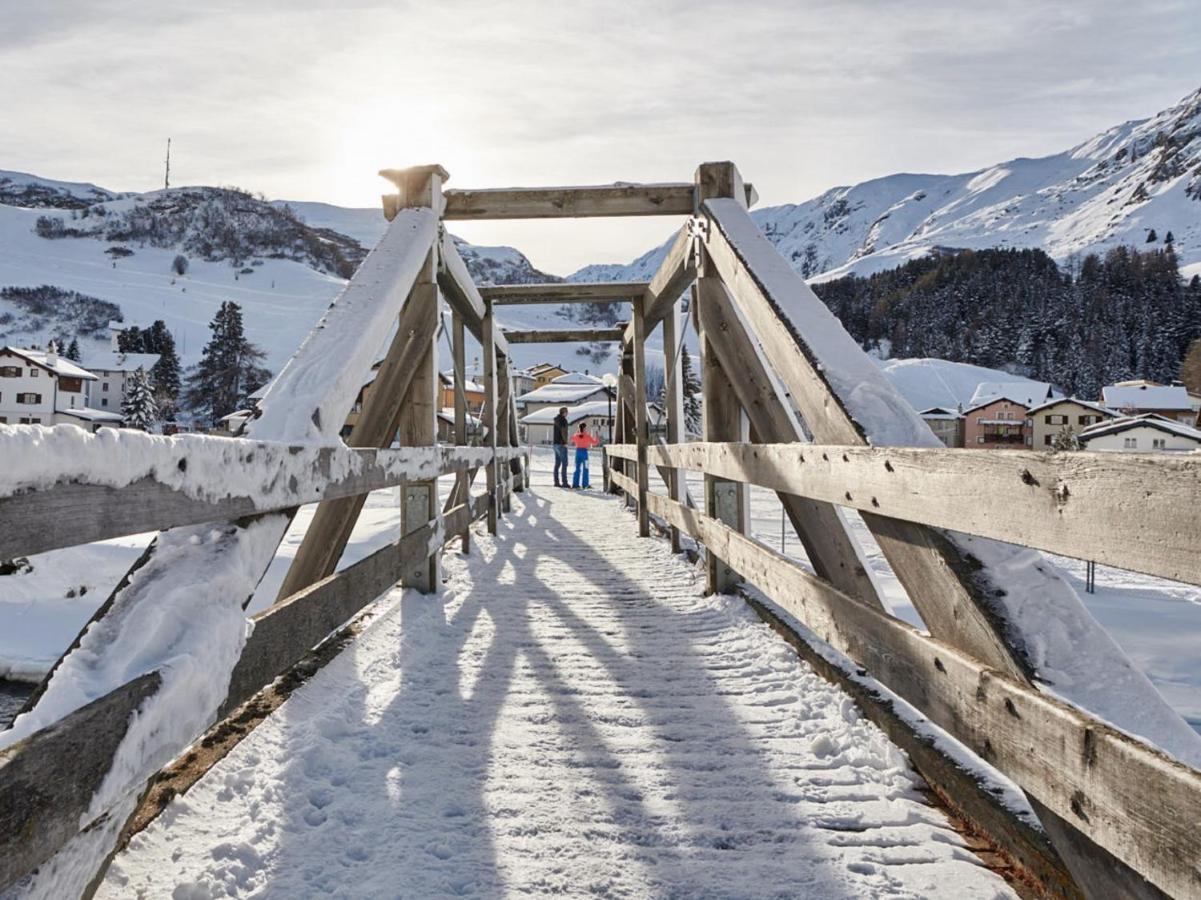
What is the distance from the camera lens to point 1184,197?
173625 millimetres

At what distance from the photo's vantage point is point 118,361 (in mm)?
70750

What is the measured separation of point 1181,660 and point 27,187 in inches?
9533

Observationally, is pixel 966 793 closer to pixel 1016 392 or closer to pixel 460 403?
pixel 460 403

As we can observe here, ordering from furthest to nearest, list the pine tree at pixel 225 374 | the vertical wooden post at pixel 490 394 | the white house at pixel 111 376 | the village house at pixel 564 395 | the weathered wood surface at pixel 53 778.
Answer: the white house at pixel 111 376 → the pine tree at pixel 225 374 → the village house at pixel 564 395 → the vertical wooden post at pixel 490 394 → the weathered wood surface at pixel 53 778

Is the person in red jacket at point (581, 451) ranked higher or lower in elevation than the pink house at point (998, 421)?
lower

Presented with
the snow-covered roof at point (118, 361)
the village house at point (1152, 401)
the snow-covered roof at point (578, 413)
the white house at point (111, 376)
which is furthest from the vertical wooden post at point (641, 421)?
the white house at point (111, 376)

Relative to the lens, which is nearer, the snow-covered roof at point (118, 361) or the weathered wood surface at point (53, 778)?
the weathered wood surface at point (53, 778)

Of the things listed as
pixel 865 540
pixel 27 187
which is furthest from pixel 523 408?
pixel 27 187

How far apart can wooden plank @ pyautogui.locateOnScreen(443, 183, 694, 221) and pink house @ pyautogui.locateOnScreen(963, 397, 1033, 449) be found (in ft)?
230

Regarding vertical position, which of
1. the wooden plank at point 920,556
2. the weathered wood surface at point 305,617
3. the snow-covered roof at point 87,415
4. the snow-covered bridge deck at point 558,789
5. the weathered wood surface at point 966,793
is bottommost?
the snow-covered bridge deck at point 558,789

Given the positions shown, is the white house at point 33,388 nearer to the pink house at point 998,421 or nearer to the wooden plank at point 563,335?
the wooden plank at point 563,335

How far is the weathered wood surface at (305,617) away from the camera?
5.32 ft

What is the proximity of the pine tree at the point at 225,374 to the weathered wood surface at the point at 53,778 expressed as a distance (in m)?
68.8

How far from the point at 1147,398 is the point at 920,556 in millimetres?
80892
